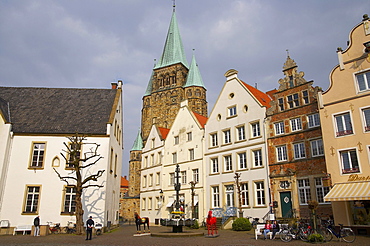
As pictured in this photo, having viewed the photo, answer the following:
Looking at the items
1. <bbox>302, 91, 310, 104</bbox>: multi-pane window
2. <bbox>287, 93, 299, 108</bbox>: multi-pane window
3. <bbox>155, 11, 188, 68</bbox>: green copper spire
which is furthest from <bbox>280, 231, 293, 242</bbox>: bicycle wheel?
<bbox>155, 11, 188, 68</bbox>: green copper spire

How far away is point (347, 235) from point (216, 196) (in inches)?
617

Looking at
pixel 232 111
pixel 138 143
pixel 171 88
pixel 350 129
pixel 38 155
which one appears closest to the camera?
pixel 350 129

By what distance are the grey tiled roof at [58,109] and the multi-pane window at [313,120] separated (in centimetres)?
1619

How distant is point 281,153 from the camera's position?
2538cm

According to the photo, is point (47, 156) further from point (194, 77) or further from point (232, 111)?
point (194, 77)

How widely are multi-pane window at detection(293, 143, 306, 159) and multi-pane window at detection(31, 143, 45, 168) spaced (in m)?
19.7

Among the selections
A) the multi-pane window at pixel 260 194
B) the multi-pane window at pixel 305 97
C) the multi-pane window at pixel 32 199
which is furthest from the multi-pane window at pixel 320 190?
the multi-pane window at pixel 32 199

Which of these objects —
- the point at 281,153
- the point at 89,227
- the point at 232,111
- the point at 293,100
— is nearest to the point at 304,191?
the point at 281,153

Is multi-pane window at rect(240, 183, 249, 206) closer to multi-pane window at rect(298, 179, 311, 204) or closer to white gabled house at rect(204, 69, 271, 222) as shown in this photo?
white gabled house at rect(204, 69, 271, 222)

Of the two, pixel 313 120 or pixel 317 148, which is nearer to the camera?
pixel 317 148

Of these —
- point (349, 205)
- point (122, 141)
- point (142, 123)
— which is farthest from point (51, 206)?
point (142, 123)

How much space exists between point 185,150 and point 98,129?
1260cm

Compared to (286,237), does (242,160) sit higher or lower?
higher

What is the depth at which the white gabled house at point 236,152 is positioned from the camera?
26.5 metres
